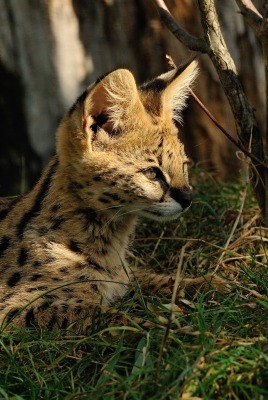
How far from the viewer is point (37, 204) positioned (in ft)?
13.5

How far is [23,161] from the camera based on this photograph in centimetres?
557

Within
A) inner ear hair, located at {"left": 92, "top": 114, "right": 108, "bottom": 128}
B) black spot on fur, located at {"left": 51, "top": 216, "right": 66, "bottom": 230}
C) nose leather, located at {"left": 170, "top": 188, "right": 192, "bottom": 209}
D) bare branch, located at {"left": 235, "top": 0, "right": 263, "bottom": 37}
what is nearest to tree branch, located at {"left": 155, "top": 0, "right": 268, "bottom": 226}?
bare branch, located at {"left": 235, "top": 0, "right": 263, "bottom": 37}

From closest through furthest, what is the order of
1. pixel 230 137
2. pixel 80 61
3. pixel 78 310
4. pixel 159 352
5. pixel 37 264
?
pixel 159 352, pixel 78 310, pixel 37 264, pixel 230 137, pixel 80 61

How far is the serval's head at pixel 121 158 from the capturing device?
3.91 m

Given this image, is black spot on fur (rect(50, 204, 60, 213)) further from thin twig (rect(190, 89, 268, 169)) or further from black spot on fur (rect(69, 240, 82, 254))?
thin twig (rect(190, 89, 268, 169))

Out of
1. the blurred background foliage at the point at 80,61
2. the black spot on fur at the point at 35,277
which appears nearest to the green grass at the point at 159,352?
the black spot on fur at the point at 35,277

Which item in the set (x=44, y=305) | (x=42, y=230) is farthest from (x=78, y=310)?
(x=42, y=230)

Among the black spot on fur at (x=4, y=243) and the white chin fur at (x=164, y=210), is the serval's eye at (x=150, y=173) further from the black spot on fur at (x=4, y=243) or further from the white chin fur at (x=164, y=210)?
the black spot on fur at (x=4, y=243)

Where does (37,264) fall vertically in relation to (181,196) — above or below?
below

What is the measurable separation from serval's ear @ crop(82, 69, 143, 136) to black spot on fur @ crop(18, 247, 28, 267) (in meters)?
0.69

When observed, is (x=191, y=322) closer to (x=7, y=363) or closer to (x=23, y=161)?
(x=7, y=363)

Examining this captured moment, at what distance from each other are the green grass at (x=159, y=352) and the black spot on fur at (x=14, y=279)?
1.12ft

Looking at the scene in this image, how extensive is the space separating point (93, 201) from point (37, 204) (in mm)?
324

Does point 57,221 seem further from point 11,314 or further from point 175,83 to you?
point 175,83
